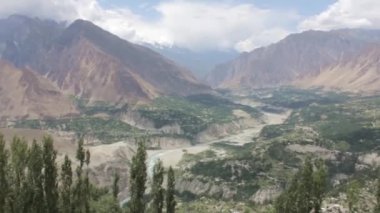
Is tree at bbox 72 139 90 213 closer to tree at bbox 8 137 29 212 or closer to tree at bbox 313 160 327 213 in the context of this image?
tree at bbox 8 137 29 212

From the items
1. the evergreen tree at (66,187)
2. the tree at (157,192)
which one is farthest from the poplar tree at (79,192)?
the tree at (157,192)

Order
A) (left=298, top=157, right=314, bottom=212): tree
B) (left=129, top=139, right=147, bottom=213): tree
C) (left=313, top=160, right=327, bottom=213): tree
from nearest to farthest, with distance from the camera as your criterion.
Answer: (left=313, top=160, right=327, bottom=213): tree, (left=298, top=157, right=314, bottom=212): tree, (left=129, top=139, right=147, bottom=213): tree

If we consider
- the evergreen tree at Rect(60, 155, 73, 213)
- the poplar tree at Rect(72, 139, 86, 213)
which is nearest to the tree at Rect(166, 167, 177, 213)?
the poplar tree at Rect(72, 139, 86, 213)

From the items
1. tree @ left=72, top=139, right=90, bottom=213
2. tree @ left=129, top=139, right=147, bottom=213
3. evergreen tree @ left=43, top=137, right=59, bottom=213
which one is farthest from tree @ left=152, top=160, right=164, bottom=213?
evergreen tree @ left=43, top=137, right=59, bottom=213

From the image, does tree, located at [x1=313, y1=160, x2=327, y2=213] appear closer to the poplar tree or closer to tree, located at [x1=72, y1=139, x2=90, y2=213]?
tree, located at [x1=72, y1=139, x2=90, y2=213]

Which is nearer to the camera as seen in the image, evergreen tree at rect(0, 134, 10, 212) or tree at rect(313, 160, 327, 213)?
tree at rect(313, 160, 327, 213)

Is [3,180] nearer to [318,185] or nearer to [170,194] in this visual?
[170,194]

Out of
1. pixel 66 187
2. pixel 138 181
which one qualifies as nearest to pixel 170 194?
pixel 138 181

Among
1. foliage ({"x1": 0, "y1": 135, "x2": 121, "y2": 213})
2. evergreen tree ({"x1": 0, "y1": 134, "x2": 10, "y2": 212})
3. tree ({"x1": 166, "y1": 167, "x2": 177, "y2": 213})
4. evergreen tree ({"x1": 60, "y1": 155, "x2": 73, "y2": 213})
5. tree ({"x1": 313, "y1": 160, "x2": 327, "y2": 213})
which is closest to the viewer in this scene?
tree ({"x1": 313, "y1": 160, "x2": 327, "y2": 213})
